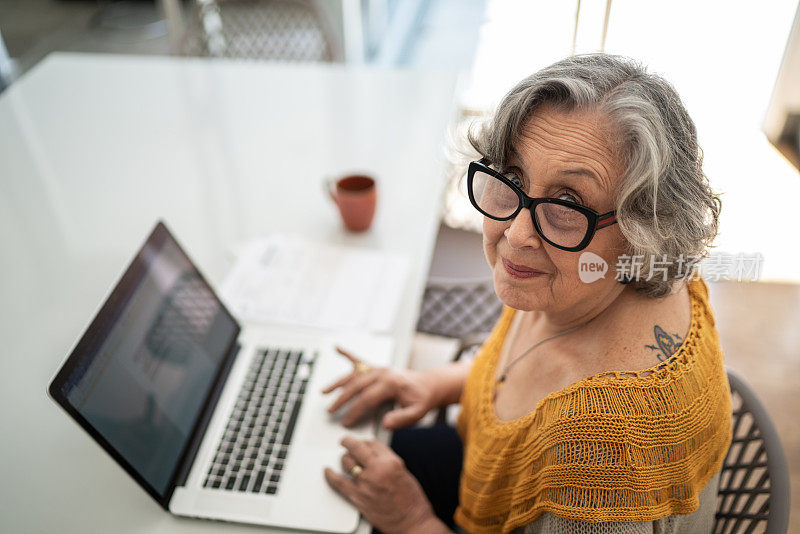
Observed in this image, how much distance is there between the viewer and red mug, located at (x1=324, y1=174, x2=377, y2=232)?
144cm

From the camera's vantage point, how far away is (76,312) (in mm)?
1307

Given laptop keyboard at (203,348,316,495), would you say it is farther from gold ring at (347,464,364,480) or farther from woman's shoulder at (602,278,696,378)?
woman's shoulder at (602,278,696,378)

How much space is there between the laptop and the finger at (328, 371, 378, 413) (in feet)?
0.11

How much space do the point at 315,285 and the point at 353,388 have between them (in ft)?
1.11

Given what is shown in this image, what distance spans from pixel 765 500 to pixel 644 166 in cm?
57

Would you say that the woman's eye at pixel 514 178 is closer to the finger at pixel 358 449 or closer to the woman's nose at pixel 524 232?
the woman's nose at pixel 524 232

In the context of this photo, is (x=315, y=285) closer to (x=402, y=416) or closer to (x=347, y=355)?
(x=347, y=355)

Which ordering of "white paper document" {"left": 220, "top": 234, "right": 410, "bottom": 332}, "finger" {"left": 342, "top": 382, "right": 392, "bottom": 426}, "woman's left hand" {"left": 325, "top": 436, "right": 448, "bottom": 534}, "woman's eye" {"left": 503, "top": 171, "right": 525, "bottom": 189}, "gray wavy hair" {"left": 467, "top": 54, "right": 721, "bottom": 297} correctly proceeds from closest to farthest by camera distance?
"gray wavy hair" {"left": 467, "top": 54, "right": 721, "bottom": 297}
"woman's eye" {"left": 503, "top": 171, "right": 525, "bottom": 189}
"woman's left hand" {"left": 325, "top": 436, "right": 448, "bottom": 534}
"finger" {"left": 342, "top": 382, "right": 392, "bottom": 426}
"white paper document" {"left": 220, "top": 234, "right": 410, "bottom": 332}

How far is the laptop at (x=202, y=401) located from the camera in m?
0.90

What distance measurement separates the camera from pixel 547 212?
811 mm

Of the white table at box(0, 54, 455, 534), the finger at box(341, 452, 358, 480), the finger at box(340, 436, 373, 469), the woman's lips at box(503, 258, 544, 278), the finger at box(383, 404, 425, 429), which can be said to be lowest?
the finger at box(383, 404, 425, 429)

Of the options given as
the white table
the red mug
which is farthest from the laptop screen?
the red mug

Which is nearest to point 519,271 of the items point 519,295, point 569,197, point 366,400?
point 519,295

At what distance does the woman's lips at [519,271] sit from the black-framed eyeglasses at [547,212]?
0.23 ft
